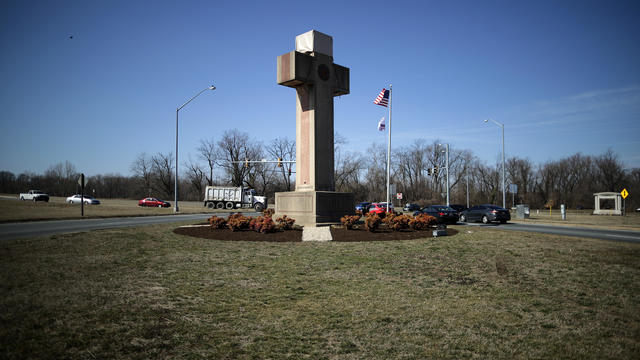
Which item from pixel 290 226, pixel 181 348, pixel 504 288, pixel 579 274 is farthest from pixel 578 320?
pixel 290 226

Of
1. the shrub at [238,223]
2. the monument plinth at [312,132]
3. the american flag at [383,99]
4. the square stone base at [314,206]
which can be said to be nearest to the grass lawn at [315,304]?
the shrub at [238,223]

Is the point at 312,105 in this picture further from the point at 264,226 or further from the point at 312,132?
the point at 264,226

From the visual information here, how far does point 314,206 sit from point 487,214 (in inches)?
644

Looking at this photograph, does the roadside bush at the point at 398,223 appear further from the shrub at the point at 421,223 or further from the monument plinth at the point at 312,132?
the monument plinth at the point at 312,132

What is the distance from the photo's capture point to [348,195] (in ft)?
61.5

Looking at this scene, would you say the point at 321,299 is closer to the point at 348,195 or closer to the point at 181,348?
the point at 181,348

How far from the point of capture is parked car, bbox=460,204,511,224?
26.8 metres

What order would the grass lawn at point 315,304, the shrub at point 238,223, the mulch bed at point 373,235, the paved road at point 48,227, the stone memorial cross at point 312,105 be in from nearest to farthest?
the grass lawn at point 315,304 < the mulch bed at point 373,235 < the paved road at point 48,227 < the shrub at point 238,223 < the stone memorial cross at point 312,105

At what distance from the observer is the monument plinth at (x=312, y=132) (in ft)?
57.8

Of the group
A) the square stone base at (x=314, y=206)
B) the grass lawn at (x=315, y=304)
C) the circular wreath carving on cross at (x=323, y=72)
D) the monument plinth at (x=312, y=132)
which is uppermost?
the circular wreath carving on cross at (x=323, y=72)

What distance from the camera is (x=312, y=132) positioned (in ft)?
59.4

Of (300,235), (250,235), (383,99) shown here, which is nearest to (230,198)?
(383,99)

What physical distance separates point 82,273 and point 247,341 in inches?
178

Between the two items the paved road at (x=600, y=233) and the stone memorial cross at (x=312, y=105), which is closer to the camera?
the paved road at (x=600, y=233)
